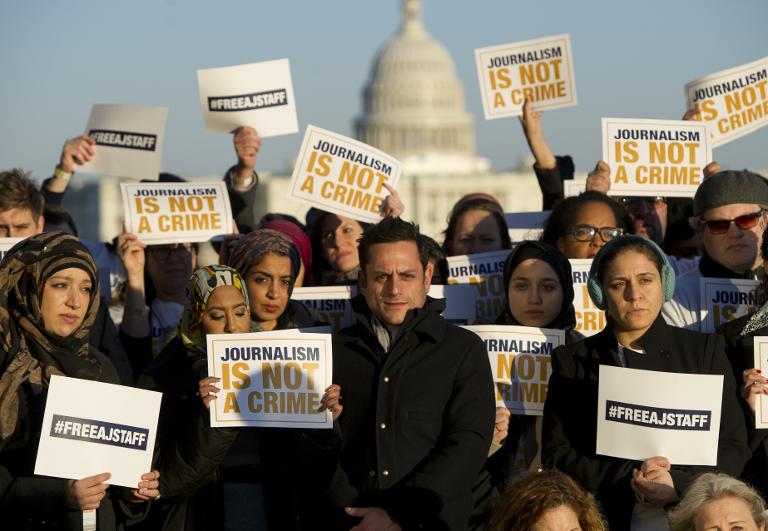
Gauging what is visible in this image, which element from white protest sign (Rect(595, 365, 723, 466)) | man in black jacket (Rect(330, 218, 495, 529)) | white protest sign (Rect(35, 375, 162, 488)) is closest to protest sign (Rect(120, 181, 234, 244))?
man in black jacket (Rect(330, 218, 495, 529))

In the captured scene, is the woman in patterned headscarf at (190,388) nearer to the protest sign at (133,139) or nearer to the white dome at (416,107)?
the protest sign at (133,139)

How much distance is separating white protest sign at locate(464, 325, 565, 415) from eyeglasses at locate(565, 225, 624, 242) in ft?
3.03

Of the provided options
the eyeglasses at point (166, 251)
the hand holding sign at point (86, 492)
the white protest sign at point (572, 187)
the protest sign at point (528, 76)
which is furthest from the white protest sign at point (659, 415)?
the protest sign at point (528, 76)

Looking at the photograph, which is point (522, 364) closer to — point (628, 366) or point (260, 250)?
point (628, 366)

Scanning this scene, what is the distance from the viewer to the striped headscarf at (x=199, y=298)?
6.20 m

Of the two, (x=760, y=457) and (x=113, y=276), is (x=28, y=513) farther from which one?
(x=113, y=276)

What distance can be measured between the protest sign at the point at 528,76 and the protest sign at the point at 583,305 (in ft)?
9.23

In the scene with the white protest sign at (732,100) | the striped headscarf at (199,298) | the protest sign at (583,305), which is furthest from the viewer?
Answer: the white protest sign at (732,100)

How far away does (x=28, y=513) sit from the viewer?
561cm

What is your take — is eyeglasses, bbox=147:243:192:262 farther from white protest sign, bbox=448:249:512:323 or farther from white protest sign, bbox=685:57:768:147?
white protest sign, bbox=685:57:768:147

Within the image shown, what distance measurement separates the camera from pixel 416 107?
12962cm

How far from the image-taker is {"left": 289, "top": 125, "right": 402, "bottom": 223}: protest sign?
9109 mm

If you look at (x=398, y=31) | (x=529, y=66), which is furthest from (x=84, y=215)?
(x=529, y=66)

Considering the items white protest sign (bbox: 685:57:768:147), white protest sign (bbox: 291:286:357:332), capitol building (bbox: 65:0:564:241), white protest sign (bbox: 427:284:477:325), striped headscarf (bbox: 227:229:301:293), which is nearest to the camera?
striped headscarf (bbox: 227:229:301:293)
